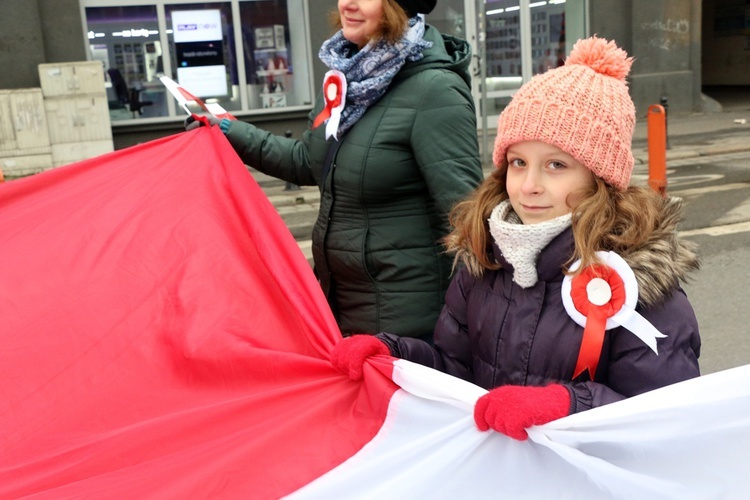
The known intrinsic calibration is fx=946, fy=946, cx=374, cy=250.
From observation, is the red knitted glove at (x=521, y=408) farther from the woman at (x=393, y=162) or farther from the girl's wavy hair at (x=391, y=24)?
the girl's wavy hair at (x=391, y=24)

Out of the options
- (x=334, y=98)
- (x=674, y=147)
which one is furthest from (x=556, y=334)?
(x=674, y=147)

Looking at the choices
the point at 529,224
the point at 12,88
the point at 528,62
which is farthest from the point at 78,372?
the point at 528,62

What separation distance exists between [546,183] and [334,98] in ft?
3.58

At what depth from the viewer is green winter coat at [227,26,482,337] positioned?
116 inches

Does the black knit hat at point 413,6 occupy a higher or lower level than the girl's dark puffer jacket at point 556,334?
higher

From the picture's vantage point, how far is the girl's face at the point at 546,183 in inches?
86.0

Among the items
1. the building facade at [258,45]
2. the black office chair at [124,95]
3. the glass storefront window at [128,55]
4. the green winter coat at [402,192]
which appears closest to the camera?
the green winter coat at [402,192]

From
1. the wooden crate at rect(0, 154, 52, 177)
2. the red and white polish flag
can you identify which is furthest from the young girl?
the wooden crate at rect(0, 154, 52, 177)

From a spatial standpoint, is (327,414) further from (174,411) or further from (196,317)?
(196,317)

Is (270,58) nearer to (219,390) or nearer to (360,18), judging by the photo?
(360,18)

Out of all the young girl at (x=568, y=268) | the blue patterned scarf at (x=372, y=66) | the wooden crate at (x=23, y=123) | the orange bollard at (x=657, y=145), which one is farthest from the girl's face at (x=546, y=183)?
the wooden crate at (x=23, y=123)

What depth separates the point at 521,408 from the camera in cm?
182

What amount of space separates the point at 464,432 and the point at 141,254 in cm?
148

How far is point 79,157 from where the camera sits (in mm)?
13844
